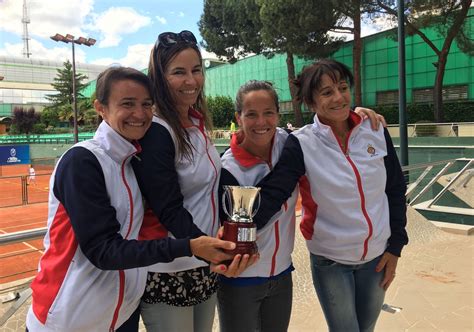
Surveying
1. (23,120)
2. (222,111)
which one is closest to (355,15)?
(222,111)

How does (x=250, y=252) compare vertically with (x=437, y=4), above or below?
below

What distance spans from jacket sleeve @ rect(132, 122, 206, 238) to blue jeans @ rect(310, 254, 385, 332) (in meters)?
0.74

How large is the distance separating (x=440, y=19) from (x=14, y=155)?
2440cm

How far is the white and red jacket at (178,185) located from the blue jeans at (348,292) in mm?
619

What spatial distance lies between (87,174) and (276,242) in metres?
0.87

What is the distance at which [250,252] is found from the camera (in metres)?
1.45

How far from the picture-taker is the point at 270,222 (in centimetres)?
182

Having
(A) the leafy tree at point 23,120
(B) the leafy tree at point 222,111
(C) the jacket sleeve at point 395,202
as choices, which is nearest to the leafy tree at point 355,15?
(B) the leafy tree at point 222,111

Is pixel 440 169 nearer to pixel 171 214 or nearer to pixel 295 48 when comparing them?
pixel 171 214

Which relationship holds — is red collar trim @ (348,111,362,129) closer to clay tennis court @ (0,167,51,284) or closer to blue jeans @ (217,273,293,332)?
blue jeans @ (217,273,293,332)

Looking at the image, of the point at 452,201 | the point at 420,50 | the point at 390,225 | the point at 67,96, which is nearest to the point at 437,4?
the point at 420,50

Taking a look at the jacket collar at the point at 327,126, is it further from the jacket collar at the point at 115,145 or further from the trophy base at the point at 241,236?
the jacket collar at the point at 115,145

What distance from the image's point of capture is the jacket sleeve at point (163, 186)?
1492mm

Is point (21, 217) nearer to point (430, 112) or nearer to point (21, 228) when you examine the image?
point (21, 228)
